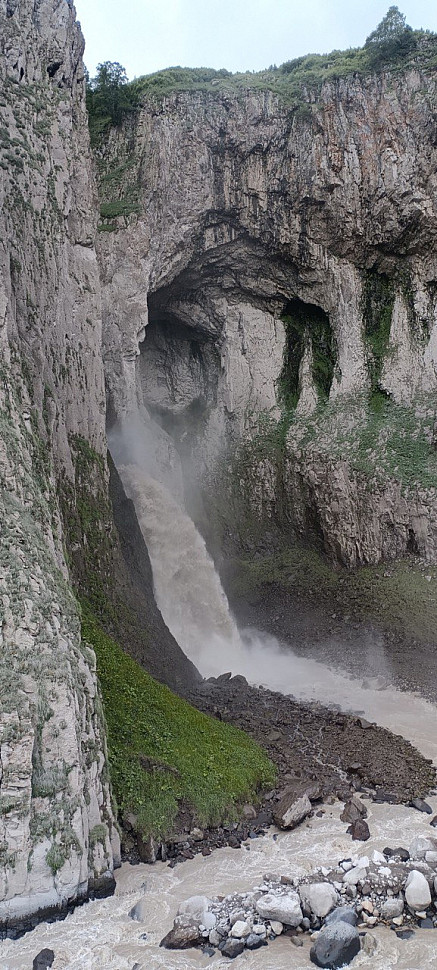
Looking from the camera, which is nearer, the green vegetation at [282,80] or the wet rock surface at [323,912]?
the wet rock surface at [323,912]

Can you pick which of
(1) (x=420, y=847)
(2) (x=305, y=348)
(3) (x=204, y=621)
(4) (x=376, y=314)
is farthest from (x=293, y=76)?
(1) (x=420, y=847)

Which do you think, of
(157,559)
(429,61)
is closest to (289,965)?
(157,559)

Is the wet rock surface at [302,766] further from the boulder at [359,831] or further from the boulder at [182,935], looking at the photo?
the boulder at [182,935]

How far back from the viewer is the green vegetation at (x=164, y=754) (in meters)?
11.5

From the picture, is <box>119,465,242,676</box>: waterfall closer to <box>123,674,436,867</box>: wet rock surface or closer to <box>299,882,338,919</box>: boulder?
<box>123,674,436,867</box>: wet rock surface

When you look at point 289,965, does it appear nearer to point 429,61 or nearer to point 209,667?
point 209,667

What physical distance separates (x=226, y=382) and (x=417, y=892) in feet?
82.1

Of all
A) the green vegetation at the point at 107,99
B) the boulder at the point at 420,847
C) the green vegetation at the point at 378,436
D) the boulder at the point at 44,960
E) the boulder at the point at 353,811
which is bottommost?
the boulder at the point at 44,960

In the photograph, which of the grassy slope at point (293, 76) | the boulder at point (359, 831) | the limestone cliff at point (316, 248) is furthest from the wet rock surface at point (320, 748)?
the grassy slope at point (293, 76)

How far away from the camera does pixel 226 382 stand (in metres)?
31.4

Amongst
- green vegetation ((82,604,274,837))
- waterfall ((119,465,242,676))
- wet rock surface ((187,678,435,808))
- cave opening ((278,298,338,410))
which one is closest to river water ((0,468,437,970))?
wet rock surface ((187,678,435,808))

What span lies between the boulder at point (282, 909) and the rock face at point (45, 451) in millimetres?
2327

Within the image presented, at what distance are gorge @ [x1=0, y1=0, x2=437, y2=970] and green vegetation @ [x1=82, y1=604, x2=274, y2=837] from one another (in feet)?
0.20

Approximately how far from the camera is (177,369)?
3291 cm
